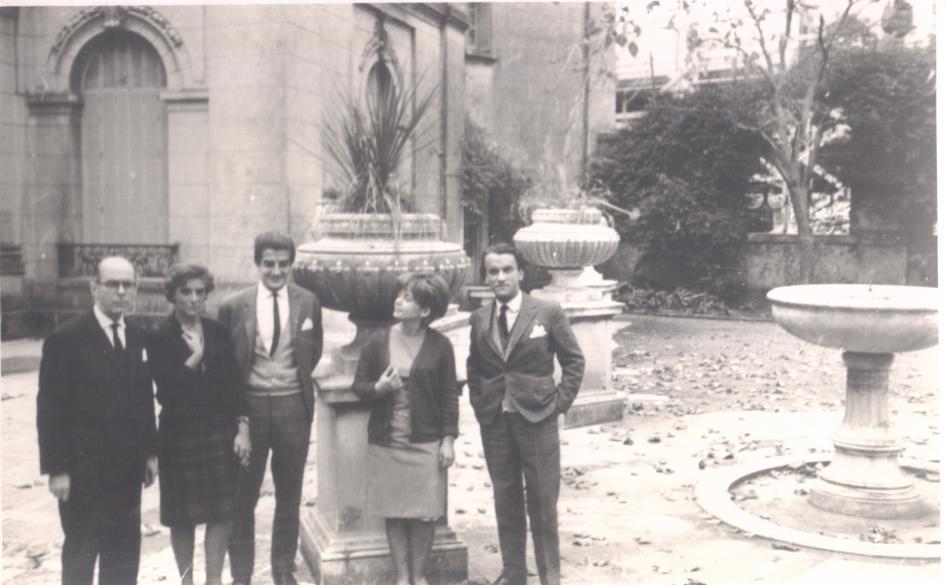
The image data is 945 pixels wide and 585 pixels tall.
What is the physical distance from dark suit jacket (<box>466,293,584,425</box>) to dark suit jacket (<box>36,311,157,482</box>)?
1.50m

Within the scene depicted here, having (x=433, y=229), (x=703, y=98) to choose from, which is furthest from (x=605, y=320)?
(x=703, y=98)

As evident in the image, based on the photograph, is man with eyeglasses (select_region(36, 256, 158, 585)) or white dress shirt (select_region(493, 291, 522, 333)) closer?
man with eyeglasses (select_region(36, 256, 158, 585))

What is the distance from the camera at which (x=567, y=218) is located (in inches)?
342

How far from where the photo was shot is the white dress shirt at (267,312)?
4.27 meters

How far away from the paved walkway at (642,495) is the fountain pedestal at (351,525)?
24 centimetres

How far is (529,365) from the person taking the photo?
4.34 meters

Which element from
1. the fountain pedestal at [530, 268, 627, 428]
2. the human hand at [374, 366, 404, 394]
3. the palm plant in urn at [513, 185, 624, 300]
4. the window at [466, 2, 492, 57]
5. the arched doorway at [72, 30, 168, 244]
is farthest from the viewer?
the window at [466, 2, 492, 57]

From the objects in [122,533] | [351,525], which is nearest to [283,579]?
[351,525]

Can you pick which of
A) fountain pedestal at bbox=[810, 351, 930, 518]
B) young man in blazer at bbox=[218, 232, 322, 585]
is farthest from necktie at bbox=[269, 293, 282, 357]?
fountain pedestal at bbox=[810, 351, 930, 518]

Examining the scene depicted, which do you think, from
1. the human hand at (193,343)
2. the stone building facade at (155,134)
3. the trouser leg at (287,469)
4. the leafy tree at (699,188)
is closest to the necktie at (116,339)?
the human hand at (193,343)

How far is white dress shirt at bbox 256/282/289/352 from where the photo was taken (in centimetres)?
427

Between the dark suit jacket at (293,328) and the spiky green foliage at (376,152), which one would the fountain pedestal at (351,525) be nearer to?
the dark suit jacket at (293,328)

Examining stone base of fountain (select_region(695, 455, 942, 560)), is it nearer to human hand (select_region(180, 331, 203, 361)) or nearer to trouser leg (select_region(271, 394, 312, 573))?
trouser leg (select_region(271, 394, 312, 573))

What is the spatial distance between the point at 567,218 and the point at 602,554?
14.0 feet
